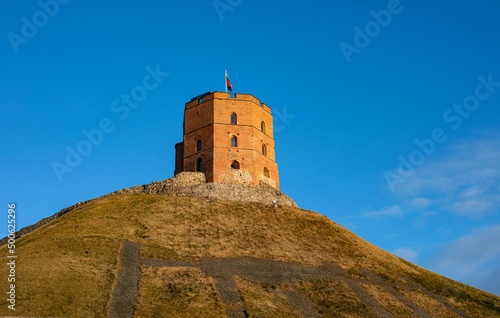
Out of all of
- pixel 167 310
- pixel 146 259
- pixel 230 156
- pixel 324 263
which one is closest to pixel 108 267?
pixel 146 259

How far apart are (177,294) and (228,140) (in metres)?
27.7

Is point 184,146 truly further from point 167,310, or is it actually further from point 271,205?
point 167,310

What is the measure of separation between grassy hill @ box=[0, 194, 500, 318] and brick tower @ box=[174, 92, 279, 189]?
5319 millimetres

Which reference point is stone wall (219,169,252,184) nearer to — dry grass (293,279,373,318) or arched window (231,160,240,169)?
arched window (231,160,240,169)

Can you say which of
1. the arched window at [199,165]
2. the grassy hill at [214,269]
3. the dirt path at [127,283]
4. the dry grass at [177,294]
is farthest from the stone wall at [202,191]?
the dry grass at [177,294]

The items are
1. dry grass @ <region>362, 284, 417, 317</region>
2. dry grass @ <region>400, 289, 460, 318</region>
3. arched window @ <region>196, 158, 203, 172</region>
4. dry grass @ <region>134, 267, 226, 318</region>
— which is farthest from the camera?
arched window @ <region>196, 158, 203, 172</region>

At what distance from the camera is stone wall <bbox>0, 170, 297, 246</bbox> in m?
55.1

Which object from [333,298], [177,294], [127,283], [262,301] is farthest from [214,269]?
[333,298]

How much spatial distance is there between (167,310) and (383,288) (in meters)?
18.6

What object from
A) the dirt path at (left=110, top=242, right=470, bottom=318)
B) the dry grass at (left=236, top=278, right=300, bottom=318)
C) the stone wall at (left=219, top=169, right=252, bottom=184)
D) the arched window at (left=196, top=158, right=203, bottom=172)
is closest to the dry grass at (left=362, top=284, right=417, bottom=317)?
the dirt path at (left=110, top=242, right=470, bottom=318)

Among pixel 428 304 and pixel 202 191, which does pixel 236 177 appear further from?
pixel 428 304

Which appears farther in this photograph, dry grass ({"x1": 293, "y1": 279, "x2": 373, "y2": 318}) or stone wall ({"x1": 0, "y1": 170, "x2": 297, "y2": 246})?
stone wall ({"x1": 0, "y1": 170, "x2": 297, "y2": 246})

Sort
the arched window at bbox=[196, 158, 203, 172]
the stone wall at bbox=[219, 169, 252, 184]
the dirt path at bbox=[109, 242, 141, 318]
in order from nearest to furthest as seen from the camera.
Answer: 1. the dirt path at bbox=[109, 242, 141, 318]
2. the stone wall at bbox=[219, 169, 252, 184]
3. the arched window at bbox=[196, 158, 203, 172]

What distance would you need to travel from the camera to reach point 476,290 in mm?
47031
